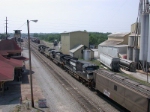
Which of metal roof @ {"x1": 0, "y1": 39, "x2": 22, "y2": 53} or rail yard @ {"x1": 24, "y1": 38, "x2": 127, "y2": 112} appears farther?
metal roof @ {"x1": 0, "y1": 39, "x2": 22, "y2": 53}

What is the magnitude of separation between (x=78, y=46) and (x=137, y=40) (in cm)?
2139

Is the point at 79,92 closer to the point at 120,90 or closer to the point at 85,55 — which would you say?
the point at 120,90

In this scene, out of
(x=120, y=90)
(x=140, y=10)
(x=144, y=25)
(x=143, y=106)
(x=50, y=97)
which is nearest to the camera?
(x=143, y=106)

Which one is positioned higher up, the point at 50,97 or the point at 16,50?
A: the point at 16,50

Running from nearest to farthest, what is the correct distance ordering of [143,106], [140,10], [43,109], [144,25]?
1. [143,106]
2. [43,109]
3. [144,25]
4. [140,10]

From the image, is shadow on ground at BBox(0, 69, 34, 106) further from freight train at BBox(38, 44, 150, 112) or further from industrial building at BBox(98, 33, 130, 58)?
industrial building at BBox(98, 33, 130, 58)

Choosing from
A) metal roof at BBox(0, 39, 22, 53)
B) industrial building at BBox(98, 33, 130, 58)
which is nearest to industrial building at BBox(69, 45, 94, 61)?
industrial building at BBox(98, 33, 130, 58)

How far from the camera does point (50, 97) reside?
2598 centimetres

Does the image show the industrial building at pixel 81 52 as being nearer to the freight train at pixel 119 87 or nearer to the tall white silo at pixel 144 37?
the tall white silo at pixel 144 37

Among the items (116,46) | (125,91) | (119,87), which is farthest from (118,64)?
(125,91)

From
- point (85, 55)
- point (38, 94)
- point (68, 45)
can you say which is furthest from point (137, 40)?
point (38, 94)

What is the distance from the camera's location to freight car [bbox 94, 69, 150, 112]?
16.9 m

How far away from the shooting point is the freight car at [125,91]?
55.5 feet

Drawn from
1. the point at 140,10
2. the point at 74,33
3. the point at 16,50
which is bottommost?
the point at 16,50
